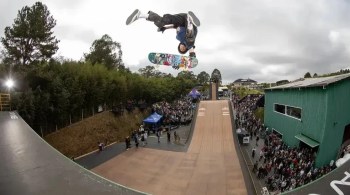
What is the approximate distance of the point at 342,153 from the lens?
17.1 meters

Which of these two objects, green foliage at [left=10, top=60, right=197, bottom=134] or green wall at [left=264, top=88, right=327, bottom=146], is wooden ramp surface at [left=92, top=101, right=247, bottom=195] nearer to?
green wall at [left=264, top=88, right=327, bottom=146]

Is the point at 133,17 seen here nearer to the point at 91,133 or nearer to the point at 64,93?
the point at 64,93

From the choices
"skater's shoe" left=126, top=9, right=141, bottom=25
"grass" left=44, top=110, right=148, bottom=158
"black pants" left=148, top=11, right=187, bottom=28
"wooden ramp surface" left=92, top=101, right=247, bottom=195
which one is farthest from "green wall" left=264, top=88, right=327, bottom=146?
"grass" left=44, top=110, right=148, bottom=158

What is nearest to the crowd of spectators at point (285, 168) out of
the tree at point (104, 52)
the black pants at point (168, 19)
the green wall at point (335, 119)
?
the green wall at point (335, 119)

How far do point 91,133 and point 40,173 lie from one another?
18.7m

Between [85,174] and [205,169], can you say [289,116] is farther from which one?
[85,174]

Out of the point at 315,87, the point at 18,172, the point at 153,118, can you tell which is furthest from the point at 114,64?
the point at 18,172

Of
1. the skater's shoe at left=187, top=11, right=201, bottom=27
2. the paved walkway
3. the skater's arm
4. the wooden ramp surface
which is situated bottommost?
the wooden ramp surface

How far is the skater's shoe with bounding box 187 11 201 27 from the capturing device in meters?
11.3

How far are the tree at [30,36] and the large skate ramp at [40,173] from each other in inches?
686

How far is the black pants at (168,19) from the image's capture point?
11.5m

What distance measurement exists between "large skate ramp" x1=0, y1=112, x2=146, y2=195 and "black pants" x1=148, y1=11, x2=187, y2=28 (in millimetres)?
5816

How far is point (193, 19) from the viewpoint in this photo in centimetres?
1133

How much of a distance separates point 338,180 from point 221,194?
7761 mm
